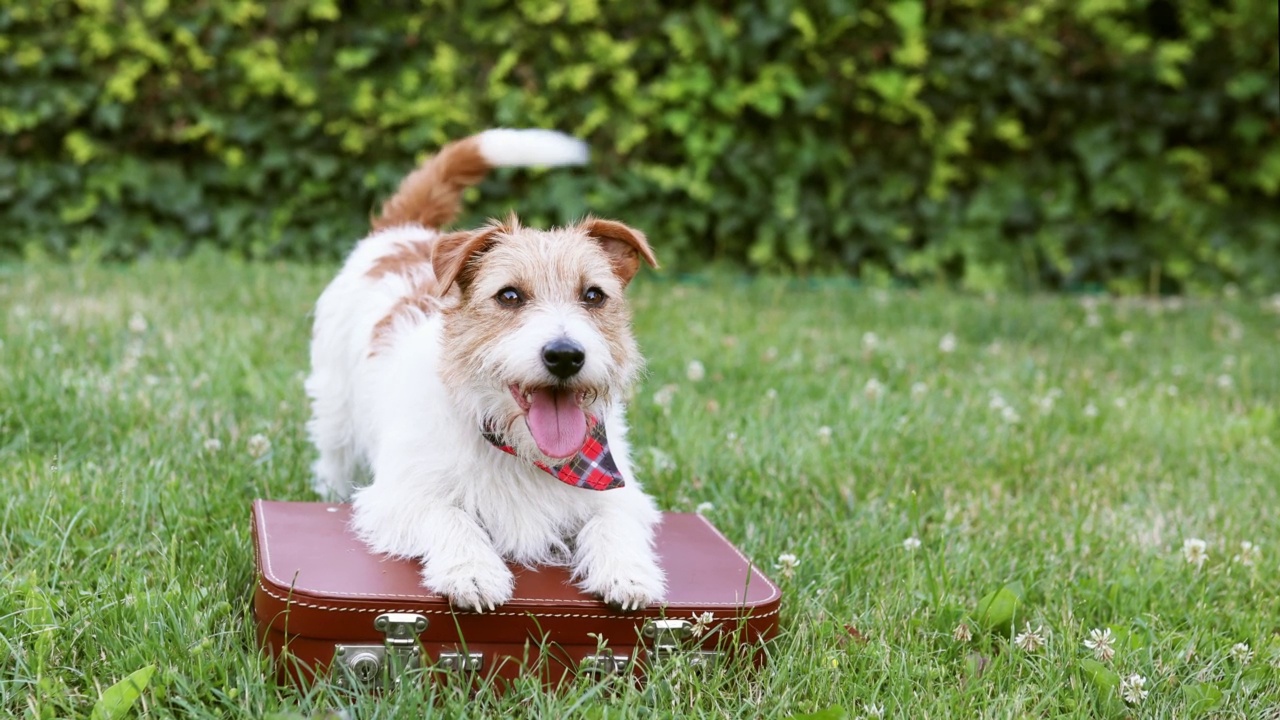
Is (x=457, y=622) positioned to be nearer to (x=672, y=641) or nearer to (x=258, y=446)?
(x=672, y=641)

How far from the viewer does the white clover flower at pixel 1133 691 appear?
2.52m

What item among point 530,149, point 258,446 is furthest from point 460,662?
point 530,149

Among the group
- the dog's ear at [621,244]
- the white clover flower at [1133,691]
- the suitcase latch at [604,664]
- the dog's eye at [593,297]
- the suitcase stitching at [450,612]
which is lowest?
the white clover flower at [1133,691]

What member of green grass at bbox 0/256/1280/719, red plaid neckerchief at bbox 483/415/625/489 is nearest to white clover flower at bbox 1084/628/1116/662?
green grass at bbox 0/256/1280/719

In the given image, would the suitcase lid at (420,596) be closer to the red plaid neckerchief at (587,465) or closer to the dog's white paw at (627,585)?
the dog's white paw at (627,585)

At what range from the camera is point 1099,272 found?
28.2ft

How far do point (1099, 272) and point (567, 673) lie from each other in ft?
23.6

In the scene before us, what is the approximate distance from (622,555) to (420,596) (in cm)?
45

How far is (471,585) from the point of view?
240cm

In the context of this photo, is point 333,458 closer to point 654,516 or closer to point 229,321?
point 654,516

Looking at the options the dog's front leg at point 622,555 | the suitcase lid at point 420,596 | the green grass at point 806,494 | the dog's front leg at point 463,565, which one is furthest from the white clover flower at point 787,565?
the dog's front leg at point 463,565

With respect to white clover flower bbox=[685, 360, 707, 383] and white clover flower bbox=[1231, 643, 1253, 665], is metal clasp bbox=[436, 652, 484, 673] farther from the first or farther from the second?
white clover flower bbox=[685, 360, 707, 383]

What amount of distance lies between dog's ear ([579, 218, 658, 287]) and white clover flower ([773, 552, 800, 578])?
825mm

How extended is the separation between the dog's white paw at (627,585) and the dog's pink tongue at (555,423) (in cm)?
29
